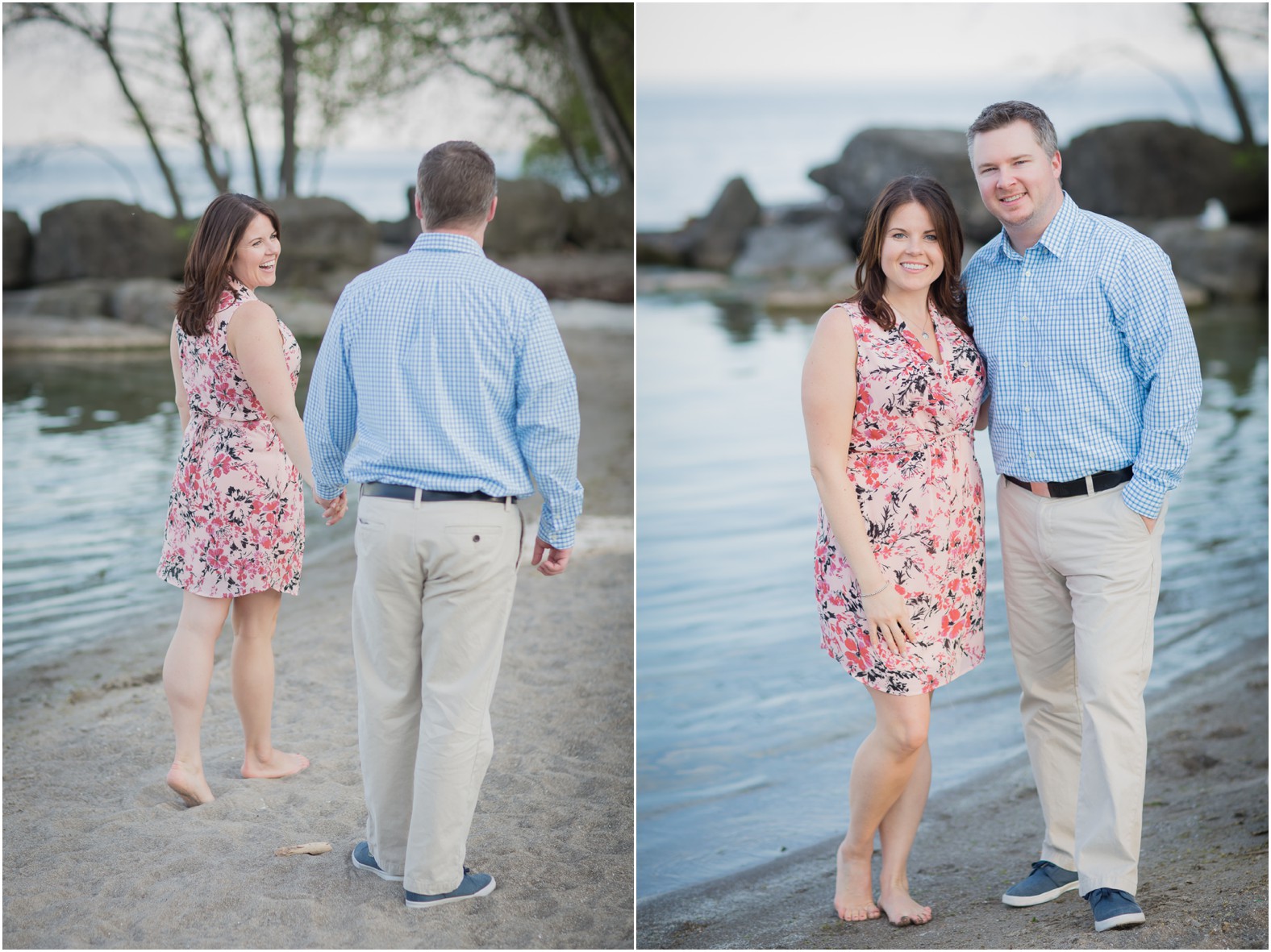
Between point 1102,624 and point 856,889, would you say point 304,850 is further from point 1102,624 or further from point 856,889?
point 1102,624

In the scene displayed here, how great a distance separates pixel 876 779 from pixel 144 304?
35.2ft

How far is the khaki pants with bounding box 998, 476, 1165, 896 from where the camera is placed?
9.01 feet

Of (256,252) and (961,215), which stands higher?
(961,215)

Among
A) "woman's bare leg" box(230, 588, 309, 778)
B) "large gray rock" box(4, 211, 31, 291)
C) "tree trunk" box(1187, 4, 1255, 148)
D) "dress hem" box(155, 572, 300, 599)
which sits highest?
"tree trunk" box(1187, 4, 1255, 148)

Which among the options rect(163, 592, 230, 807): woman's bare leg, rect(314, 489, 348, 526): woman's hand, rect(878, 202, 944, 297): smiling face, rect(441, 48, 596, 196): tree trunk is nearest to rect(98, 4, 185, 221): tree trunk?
rect(441, 48, 596, 196): tree trunk

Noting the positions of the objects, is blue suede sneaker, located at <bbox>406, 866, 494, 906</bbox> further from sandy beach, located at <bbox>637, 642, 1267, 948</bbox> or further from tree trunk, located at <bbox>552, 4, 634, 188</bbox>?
tree trunk, located at <bbox>552, 4, 634, 188</bbox>

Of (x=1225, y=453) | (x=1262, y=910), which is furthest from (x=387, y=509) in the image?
(x=1225, y=453)

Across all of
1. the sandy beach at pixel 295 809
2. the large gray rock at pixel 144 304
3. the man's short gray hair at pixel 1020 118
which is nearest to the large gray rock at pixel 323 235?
the large gray rock at pixel 144 304

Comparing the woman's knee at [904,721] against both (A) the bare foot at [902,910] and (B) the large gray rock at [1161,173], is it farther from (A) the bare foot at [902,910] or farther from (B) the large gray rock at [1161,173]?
(B) the large gray rock at [1161,173]

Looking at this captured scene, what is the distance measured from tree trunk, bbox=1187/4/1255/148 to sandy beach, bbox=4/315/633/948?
15.0 metres

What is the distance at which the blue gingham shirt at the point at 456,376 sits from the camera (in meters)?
2.58

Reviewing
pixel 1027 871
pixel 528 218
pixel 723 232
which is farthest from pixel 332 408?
pixel 723 232

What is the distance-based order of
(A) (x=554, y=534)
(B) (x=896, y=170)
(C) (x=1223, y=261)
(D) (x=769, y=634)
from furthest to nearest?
1. (B) (x=896, y=170)
2. (C) (x=1223, y=261)
3. (D) (x=769, y=634)
4. (A) (x=554, y=534)

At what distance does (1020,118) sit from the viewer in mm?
2807
